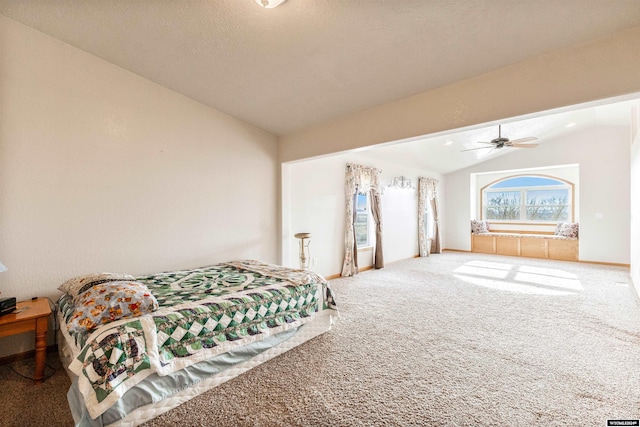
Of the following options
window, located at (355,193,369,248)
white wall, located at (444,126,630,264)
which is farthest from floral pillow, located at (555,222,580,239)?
window, located at (355,193,369,248)

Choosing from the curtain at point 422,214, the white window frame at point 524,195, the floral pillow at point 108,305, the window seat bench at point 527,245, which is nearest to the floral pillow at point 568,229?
the window seat bench at point 527,245

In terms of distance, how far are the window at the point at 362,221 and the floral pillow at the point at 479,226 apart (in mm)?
4504

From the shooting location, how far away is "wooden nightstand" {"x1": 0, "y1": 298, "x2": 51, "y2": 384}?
6.63ft

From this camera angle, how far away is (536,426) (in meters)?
1.62

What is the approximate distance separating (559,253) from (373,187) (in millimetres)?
5342

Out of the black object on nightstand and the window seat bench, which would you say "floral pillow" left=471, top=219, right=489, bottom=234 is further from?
the black object on nightstand

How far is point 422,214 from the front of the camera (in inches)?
300

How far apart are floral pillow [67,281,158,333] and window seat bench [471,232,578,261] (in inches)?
345

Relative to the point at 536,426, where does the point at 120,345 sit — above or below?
above

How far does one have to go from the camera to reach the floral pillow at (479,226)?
8609mm

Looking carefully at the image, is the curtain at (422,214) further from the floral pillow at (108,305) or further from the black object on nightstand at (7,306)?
the black object on nightstand at (7,306)

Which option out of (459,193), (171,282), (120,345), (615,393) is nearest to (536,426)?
(615,393)

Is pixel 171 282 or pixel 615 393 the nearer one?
pixel 615 393

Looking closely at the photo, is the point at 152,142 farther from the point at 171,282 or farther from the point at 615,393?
the point at 615,393
